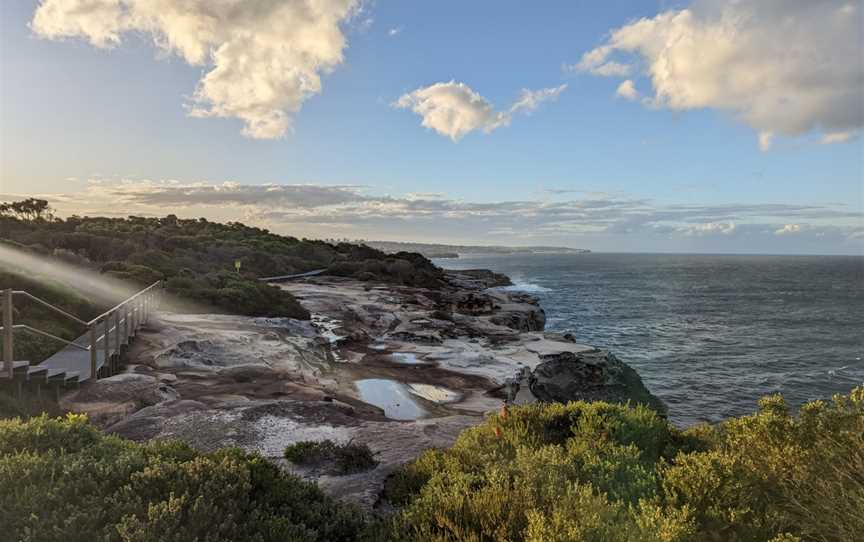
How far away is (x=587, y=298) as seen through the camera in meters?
66.1

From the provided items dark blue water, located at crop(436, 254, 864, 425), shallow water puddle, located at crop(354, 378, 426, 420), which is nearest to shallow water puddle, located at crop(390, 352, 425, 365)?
shallow water puddle, located at crop(354, 378, 426, 420)

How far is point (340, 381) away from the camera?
1413 centimetres

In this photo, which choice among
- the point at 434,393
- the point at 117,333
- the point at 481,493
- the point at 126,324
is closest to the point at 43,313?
the point at 126,324

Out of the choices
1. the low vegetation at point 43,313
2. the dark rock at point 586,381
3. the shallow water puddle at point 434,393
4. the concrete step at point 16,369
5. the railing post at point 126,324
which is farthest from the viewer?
the dark rock at point 586,381

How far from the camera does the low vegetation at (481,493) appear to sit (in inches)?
139

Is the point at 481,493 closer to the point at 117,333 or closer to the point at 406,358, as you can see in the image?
the point at 117,333

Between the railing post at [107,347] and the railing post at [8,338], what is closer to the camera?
the railing post at [8,338]

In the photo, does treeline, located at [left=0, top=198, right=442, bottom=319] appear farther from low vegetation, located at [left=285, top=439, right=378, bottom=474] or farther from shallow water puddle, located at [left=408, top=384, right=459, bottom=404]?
low vegetation, located at [left=285, top=439, right=378, bottom=474]

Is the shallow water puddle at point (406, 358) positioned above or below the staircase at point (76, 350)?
below

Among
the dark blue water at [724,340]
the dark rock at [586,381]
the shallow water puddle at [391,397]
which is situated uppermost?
the shallow water puddle at [391,397]

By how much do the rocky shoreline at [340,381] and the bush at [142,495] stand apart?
1.26m

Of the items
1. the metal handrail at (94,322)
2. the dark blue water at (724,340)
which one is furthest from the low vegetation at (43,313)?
the dark blue water at (724,340)

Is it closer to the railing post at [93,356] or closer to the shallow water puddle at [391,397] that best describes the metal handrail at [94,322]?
the railing post at [93,356]

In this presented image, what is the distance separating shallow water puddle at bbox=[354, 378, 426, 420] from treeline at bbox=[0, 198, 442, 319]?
31.1ft
